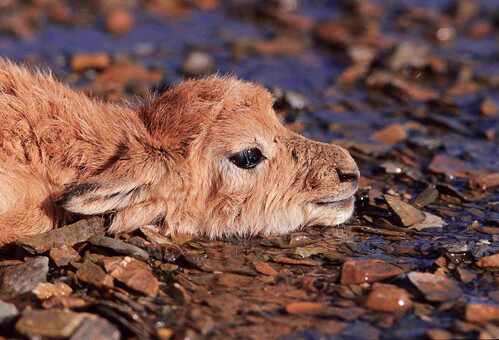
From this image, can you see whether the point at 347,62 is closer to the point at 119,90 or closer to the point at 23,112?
the point at 119,90

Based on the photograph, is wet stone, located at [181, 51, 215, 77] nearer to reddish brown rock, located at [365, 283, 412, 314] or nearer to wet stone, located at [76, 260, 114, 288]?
wet stone, located at [76, 260, 114, 288]

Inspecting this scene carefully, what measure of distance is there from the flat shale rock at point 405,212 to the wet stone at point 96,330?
3169 millimetres

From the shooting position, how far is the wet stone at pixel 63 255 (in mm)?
5527

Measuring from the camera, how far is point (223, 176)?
609 cm

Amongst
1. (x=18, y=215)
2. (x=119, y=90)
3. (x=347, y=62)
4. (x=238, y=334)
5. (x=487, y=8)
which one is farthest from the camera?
(x=487, y=8)

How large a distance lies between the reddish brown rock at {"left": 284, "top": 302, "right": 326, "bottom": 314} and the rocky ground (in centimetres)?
1

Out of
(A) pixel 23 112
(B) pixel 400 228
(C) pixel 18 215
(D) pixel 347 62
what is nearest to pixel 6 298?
(C) pixel 18 215

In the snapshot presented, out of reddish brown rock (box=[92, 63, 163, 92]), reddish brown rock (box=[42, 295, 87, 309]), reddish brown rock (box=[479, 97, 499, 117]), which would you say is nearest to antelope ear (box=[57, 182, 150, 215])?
reddish brown rock (box=[42, 295, 87, 309])

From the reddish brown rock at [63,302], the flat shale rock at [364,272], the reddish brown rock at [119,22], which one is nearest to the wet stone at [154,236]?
the reddish brown rock at [63,302]

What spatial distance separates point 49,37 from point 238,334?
9.90 metres

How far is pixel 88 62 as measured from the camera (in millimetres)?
11367

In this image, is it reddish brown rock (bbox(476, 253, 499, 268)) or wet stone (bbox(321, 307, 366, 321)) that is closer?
wet stone (bbox(321, 307, 366, 321))

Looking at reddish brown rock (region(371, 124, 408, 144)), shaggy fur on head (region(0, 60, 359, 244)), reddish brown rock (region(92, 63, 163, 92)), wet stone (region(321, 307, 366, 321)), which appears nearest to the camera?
wet stone (region(321, 307, 366, 321))

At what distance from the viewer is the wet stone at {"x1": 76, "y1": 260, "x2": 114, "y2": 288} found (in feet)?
16.9
